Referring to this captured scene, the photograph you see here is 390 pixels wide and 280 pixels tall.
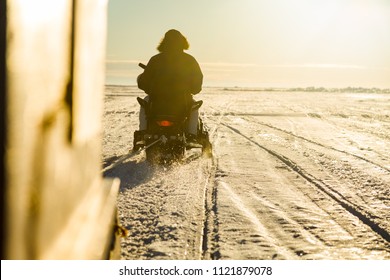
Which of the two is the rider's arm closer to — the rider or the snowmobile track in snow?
the rider

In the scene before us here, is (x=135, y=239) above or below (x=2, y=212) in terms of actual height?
below

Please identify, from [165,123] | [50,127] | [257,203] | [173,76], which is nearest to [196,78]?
[173,76]

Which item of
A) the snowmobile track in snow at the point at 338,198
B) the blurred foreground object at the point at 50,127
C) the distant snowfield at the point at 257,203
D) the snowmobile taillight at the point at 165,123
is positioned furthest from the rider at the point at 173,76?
the blurred foreground object at the point at 50,127

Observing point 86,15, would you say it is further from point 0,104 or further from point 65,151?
point 0,104

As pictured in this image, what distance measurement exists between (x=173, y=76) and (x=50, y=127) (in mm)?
6472

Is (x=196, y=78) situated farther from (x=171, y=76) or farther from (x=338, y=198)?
(x=338, y=198)

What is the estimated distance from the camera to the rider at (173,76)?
7.46 meters

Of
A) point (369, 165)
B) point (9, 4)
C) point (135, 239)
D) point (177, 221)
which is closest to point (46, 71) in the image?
point (9, 4)

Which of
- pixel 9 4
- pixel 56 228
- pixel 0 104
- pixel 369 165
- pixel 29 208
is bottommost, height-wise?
pixel 369 165

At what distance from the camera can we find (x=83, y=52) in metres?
1.45

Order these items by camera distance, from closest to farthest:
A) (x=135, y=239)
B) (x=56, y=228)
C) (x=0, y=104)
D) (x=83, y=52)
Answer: (x=0, y=104) < (x=56, y=228) < (x=83, y=52) < (x=135, y=239)

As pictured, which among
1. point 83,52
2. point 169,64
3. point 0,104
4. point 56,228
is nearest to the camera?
point 0,104

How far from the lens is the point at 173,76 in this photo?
754 centimetres

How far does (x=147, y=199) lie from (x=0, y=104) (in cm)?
437
